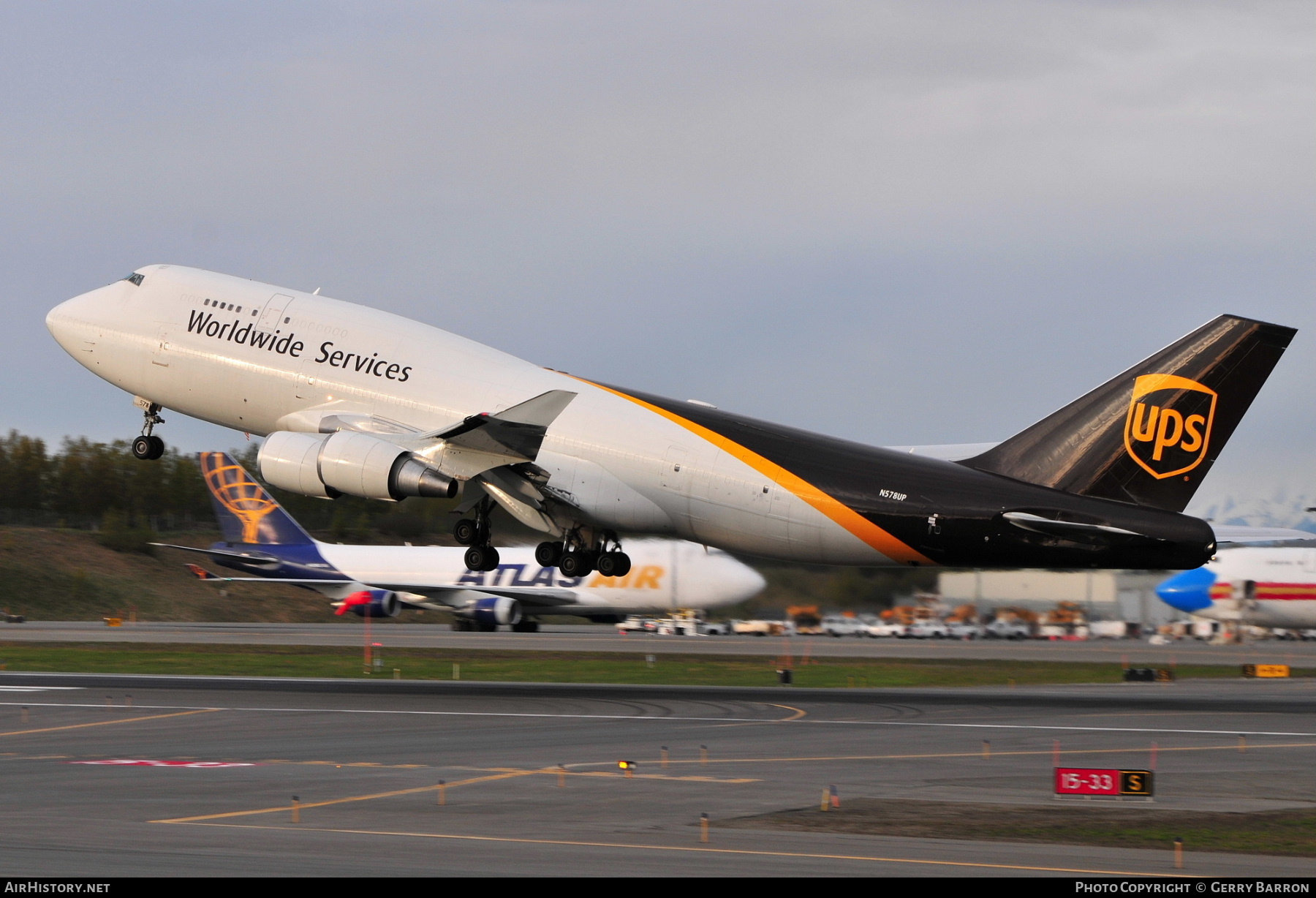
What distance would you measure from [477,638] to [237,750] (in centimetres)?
4484

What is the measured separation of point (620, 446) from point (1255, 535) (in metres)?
23.0

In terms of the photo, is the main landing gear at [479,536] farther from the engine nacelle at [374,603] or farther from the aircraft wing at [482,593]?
the engine nacelle at [374,603]

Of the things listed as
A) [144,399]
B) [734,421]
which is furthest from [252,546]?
[734,421]

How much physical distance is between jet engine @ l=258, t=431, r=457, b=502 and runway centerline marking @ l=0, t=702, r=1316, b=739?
5902 millimetres

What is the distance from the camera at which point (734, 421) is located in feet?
118

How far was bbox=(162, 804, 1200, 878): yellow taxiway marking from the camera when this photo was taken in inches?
648

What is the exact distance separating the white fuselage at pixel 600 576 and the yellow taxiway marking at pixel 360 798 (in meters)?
44.3

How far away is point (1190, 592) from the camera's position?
Result: 84.6 metres

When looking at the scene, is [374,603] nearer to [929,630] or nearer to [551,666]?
[551,666]

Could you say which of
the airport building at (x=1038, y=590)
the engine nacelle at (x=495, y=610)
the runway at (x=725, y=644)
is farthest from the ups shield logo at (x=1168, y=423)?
the engine nacelle at (x=495, y=610)

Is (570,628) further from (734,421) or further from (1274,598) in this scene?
(734,421)

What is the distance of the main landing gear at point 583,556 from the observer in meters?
39.0

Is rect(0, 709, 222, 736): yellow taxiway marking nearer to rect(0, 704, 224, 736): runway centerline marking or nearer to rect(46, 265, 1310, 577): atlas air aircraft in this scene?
A: rect(0, 704, 224, 736): runway centerline marking

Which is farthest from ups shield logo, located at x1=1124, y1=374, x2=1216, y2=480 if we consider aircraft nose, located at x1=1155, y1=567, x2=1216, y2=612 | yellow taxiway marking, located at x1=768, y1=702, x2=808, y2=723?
aircraft nose, located at x1=1155, y1=567, x2=1216, y2=612
